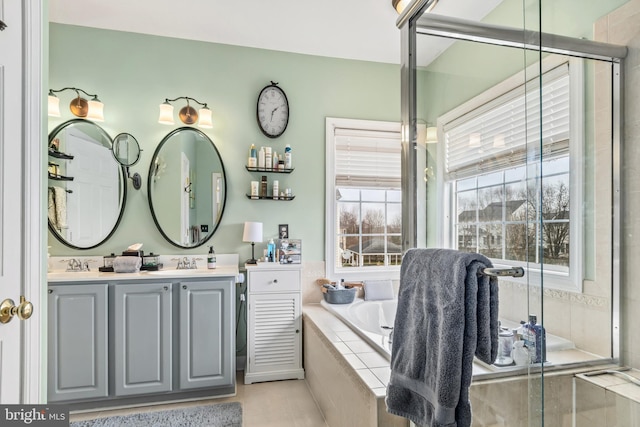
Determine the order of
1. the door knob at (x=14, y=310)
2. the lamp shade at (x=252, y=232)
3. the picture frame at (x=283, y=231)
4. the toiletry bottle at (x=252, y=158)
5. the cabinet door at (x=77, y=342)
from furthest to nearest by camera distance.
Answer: the picture frame at (x=283, y=231) < the toiletry bottle at (x=252, y=158) < the lamp shade at (x=252, y=232) < the cabinet door at (x=77, y=342) < the door knob at (x=14, y=310)

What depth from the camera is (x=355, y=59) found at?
10.6 feet

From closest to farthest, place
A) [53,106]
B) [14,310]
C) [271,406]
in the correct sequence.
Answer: [14,310] → [271,406] → [53,106]

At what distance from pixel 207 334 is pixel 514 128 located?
7.54 feet

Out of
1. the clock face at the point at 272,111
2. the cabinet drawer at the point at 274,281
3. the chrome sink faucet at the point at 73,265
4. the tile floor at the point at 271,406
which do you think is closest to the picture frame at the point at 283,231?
the cabinet drawer at the point at 274,281

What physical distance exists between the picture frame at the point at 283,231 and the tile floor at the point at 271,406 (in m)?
1.20

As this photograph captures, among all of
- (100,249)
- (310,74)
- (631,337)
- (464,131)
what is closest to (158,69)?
(310,74)

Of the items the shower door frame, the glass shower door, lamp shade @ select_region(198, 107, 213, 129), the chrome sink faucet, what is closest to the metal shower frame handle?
the glass shower door

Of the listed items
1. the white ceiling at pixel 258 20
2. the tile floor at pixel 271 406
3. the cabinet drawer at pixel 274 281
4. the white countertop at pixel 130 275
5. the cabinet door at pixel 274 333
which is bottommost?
the tile floor at pixel 271 406

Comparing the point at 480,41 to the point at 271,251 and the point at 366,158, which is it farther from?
the point at 271,251

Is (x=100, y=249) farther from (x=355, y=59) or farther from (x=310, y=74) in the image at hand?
(x=355, y=59)

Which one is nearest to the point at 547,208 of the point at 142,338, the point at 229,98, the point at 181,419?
the point at 181,419

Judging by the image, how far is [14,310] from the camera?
1042mm

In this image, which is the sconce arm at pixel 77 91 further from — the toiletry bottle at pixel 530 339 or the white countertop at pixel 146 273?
the toiletry bottle at pixel 530 339

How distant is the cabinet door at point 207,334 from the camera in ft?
7.96
